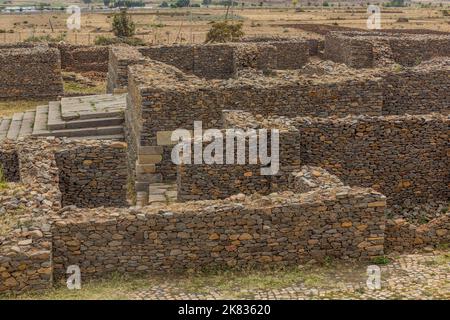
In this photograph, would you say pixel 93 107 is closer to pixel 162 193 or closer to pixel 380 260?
pixel 162 193

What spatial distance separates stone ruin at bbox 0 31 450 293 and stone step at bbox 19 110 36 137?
0.31 m

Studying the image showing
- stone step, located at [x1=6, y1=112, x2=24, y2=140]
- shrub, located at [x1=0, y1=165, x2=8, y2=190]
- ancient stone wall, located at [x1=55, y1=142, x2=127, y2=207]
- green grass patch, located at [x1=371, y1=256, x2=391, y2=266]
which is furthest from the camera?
stone step, located at [x1=6, y1=112, x2=24, y2=140]

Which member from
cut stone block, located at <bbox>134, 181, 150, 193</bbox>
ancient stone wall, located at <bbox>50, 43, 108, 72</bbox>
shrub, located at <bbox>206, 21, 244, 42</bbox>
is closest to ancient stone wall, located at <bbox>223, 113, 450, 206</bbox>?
cut stone block, located at <bbox>134, 181, 150, 193</bbox>

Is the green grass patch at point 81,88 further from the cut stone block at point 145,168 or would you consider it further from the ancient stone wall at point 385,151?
the ancient stone wall at point 385,151

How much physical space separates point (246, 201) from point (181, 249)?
130cm

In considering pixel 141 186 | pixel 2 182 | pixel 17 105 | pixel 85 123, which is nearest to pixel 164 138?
pixel 141 186

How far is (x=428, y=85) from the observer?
807 inches

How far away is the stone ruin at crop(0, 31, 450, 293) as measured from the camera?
10586 millimetres

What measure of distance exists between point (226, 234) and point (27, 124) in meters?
14.0

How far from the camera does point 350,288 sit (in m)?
10.4

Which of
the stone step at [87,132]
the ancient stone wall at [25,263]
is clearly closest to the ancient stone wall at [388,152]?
the ancient stone wall at [25,263]

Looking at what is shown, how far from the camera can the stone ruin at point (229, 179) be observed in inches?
417

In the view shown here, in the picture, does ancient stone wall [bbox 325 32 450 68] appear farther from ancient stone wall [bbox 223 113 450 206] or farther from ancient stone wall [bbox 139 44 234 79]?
ancient stone wall [bbox 223 113 450 206]

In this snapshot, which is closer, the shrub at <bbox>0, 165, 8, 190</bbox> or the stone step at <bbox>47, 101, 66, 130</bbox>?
the shrub at <bbox>0, 165, 8, 190</bbox>
